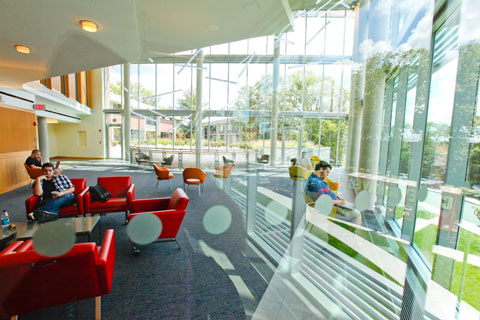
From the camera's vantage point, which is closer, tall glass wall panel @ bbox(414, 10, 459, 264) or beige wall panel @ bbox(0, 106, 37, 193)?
tall glass wall panel @ bbox(414, 10, 459, 264)

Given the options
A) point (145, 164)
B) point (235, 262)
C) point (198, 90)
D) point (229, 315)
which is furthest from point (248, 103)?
point (229, 315)

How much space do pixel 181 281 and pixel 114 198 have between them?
2.75 m

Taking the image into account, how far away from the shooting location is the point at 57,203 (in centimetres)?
388

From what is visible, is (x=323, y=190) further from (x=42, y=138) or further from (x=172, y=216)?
(x=42, y=138)

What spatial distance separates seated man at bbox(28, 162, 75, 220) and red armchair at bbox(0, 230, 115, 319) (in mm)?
2579

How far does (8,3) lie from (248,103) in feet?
35.0

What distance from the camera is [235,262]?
10.00 ft

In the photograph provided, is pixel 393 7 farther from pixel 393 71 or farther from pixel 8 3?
pixel 8 3

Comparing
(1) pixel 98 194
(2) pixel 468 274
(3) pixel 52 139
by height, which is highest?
(3) pixel 52 139

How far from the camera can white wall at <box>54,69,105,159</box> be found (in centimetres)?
1552

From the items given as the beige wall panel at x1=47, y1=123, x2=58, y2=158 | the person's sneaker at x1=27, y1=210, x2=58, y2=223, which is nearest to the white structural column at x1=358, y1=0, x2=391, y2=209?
the person's sneaker at x1=27, y1=210, x2=58, y2=223

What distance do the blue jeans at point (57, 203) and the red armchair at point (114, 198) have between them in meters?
0.30

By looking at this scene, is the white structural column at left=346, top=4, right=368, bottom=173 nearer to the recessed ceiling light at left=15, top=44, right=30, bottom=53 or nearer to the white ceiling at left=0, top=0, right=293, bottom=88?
the white ceiling at left=0, top=0, right=293, bottom=88

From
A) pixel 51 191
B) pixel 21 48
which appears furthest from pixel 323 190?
pixel 21 48
